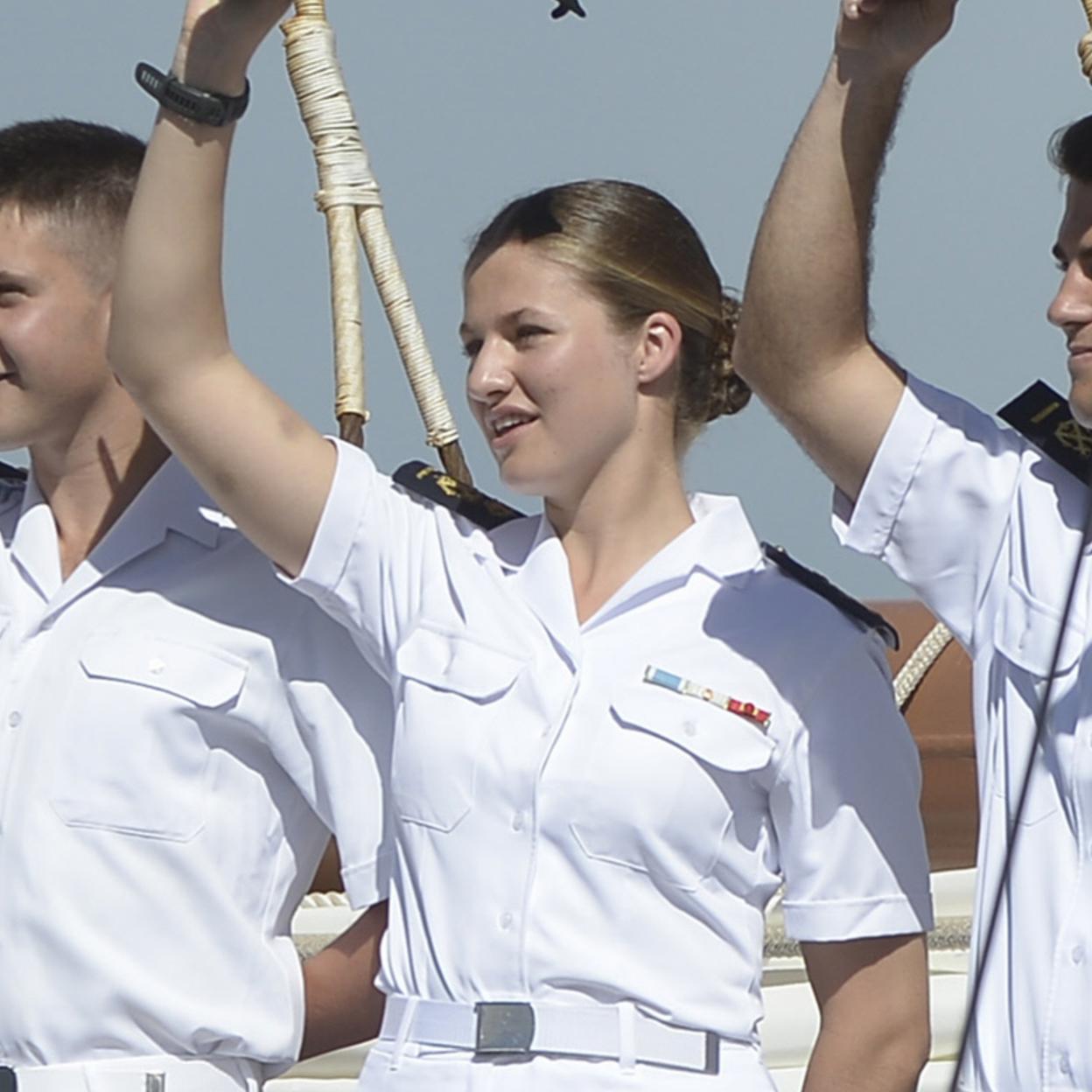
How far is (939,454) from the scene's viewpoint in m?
2.51

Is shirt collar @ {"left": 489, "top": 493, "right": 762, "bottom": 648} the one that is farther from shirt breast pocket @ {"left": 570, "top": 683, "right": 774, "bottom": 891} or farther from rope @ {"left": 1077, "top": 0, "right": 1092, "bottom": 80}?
rope @ {"left": 1077, "top": 0, "right": 1092, "bottom": 80}

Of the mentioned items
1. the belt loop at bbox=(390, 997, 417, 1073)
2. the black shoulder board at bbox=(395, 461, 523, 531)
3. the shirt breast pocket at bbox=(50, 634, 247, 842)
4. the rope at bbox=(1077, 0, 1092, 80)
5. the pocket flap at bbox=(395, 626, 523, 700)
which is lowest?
the belt loop at bbox=(390, 997, 417, 1073)

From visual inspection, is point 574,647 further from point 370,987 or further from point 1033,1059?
point 1033,1059

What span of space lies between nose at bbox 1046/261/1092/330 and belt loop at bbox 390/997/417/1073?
918 millimetres

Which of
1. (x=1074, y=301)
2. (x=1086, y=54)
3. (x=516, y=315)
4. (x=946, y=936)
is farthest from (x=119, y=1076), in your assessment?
(x=946, y=936)

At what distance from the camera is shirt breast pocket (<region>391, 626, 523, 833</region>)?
8.54 ft

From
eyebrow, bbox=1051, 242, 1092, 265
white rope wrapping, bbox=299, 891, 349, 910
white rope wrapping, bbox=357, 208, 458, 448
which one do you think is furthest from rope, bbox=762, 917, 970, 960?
eyebrow, bbox=1051, 242, 1092, 265

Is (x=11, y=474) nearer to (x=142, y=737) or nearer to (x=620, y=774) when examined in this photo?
(x=142, y=737)

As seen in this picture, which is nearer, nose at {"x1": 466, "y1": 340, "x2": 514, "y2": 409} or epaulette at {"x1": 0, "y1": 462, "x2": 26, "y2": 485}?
nose at {"x1": 466, "y1": 340, "x2": 514, "y2": 409}

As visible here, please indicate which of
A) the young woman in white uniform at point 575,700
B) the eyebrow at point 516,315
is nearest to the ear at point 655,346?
the young woman in white uniform at point 575,700

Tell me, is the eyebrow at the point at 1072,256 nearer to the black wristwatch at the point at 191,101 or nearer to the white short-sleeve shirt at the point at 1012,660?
the white short-sleeve shirt at the point at 1012,660

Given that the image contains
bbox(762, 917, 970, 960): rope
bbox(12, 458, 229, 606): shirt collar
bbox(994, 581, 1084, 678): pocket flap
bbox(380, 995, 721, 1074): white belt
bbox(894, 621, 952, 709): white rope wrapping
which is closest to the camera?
bbox(994, 581, 1084, 678): pocket flap

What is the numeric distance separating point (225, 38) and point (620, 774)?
84 centimetres

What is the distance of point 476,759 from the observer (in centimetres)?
261
